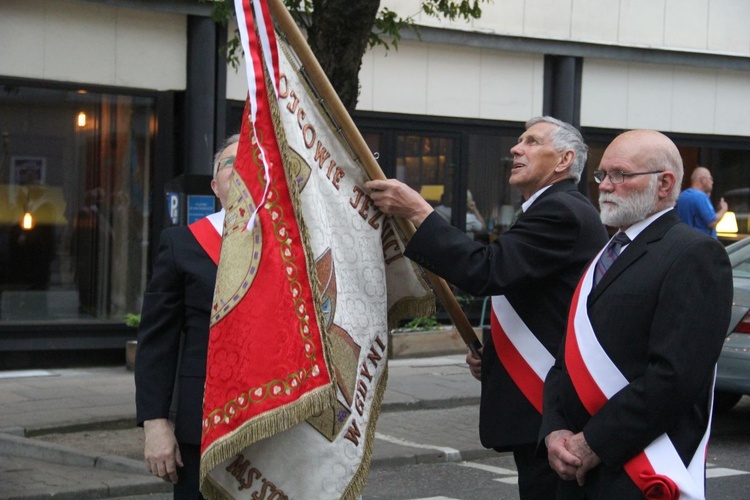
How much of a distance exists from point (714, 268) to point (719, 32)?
44.9ft

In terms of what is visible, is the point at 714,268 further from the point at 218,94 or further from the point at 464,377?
the point at 218,94

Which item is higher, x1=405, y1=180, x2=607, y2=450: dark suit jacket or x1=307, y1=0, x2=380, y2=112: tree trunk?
x1=307, y1=0, x2=380, y2=112: tree trunk

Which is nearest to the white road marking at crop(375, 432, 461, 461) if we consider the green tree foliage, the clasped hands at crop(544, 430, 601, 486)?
the green tree foliage

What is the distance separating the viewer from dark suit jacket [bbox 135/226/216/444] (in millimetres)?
3613

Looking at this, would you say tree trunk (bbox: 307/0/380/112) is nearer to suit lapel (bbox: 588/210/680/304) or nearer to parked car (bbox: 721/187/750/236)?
suit lapel (bbox: 588/210/680/304)

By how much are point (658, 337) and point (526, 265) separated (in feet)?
2.03

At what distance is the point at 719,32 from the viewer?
52.1 feet

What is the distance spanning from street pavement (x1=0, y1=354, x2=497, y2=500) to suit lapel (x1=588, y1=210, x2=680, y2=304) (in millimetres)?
4500

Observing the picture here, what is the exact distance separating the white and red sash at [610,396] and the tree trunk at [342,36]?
17.3ft

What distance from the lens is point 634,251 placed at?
3270 mm

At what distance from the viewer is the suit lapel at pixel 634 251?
10.6 ft

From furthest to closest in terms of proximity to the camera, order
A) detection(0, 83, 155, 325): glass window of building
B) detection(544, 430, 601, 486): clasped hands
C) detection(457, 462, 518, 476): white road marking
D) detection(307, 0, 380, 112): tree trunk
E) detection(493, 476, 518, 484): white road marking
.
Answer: detection(0, 83, 155, 325): glass window of building, detection(307, 0, 380, 112): tree trunk, detection(457, 462, 518, 476): white road marking, detection(493, 476, 518, 484): white road marking, detection(544, 430, 601, 486): clasped hands

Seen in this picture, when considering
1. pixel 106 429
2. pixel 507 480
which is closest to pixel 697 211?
pixel 507 480

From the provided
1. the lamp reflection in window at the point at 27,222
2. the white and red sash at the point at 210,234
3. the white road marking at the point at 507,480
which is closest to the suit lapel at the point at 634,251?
the white and red sash at the point at 210,234
